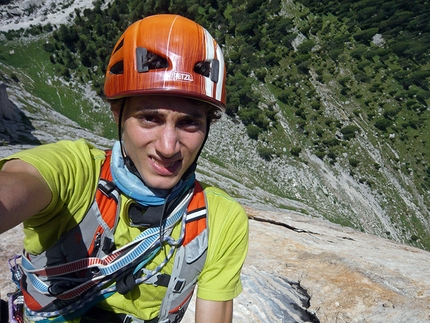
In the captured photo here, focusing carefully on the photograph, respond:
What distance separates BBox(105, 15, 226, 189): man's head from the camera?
289 cm

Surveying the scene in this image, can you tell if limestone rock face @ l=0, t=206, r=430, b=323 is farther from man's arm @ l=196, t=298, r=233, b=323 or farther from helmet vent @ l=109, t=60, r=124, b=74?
helmet vent @ l=109, t=60, r=124, b=74

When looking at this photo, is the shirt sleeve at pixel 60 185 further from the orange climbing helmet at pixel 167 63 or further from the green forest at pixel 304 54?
the green forest at pixel 304 54

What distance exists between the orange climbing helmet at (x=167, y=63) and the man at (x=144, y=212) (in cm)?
1

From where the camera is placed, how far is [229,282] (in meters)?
3.32

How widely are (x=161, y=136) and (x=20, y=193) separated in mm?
1183

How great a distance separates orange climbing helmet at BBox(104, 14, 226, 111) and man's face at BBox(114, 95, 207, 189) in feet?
0.42

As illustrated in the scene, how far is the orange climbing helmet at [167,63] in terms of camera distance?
119 inches

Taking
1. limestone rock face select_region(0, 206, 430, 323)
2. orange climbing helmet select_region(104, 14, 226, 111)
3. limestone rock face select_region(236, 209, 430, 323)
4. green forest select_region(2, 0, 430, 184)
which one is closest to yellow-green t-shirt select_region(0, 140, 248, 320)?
orange climbing helmet select_region(104, 14, 226, 111)

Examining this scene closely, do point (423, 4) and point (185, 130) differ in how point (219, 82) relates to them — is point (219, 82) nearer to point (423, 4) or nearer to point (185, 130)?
point (185, 130)

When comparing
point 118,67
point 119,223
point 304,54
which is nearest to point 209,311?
point 119,223

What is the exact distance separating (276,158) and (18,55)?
55537 mm

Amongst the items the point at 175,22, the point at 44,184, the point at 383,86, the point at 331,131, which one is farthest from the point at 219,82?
the point at 383,86

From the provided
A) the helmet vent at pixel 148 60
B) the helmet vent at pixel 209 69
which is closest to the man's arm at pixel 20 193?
the helmet vent at pixel 148 60

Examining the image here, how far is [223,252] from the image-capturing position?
3.29 m
